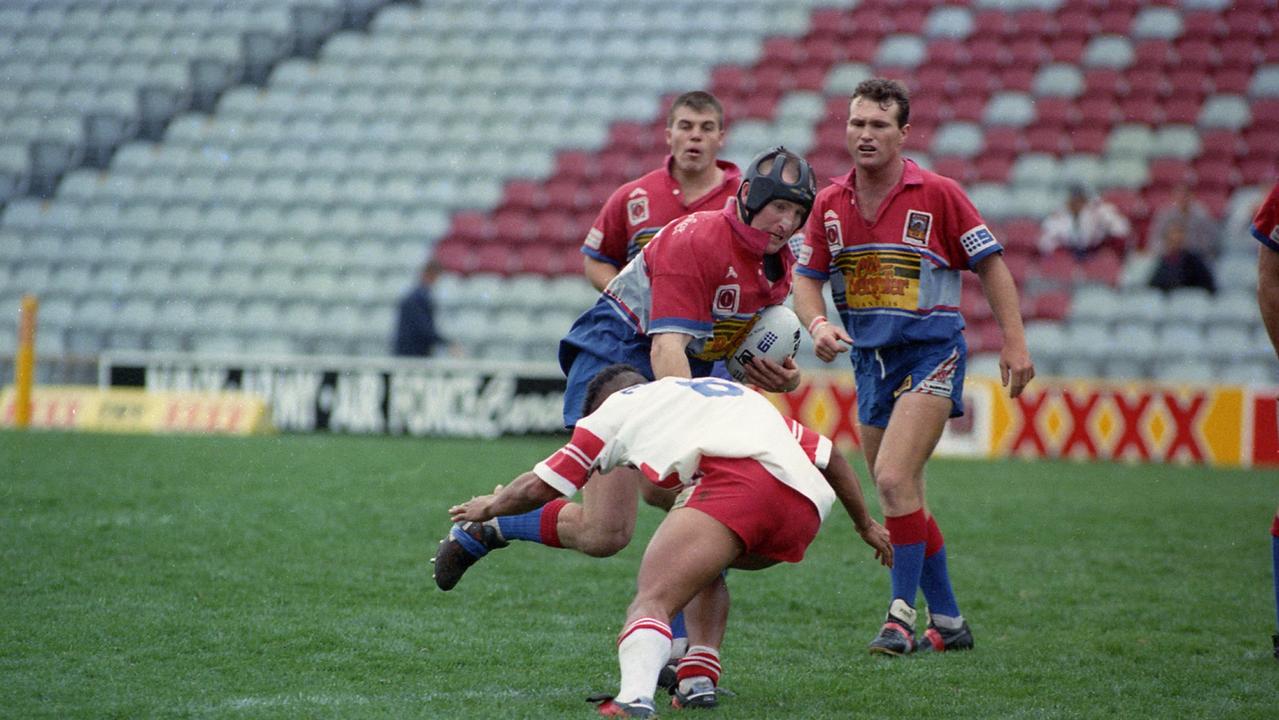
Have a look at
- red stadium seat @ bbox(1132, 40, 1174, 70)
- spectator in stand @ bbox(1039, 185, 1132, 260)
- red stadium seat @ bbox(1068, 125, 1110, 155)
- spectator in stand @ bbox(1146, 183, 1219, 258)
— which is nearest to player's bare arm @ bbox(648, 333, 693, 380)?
spectator in stand @ bbox(1146, 183, 1219, 258)

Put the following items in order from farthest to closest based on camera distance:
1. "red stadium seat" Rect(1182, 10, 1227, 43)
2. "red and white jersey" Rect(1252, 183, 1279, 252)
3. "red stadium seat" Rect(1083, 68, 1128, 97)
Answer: "red stadium seat" Rect(1182, 10, 1227, 43)
"red stadium seat" Rect(1083, 68, 1128, 97)
"red and white jersey" Rect(1252, 183, 1279, 252)

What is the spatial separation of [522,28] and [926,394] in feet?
57.1

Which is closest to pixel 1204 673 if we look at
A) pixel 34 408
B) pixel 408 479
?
pixel 408 479

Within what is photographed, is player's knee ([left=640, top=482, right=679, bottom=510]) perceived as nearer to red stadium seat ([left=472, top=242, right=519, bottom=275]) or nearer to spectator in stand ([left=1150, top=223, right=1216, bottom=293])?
spectator in stand ([left=1150, top=223, right=1216, bottom=293])

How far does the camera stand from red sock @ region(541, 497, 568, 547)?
5348 millimetres

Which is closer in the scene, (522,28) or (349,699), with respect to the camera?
(349,699)

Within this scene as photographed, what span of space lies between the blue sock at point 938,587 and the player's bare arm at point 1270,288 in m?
1.56

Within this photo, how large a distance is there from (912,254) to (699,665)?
2150mm

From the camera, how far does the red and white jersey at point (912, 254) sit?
6.07m

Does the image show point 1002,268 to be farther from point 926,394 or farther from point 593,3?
point 593,3

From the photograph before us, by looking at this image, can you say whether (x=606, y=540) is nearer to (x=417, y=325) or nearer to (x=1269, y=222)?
(x=1269, y=222)

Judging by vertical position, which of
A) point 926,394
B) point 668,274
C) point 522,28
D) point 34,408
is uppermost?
point 522,28

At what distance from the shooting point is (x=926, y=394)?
19.9 ft

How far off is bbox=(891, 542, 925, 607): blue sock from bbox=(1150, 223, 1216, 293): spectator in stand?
11.2 metres
